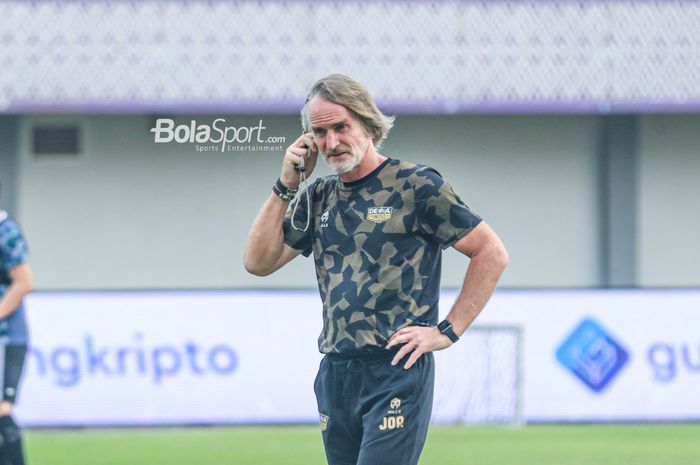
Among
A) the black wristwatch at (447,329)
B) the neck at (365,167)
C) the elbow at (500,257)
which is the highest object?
the neck at (365,167)

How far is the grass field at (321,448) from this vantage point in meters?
10.5

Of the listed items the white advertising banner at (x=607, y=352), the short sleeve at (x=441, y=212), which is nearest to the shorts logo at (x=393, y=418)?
the short sleeve at (x=441, y=212)

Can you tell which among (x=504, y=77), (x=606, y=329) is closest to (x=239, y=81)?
(x=504, y=77)

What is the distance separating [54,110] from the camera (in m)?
17.8

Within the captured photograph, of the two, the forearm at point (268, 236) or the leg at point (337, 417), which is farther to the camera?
the forearm at point (268, 236)

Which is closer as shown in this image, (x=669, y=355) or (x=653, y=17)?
(x=669, y=355)

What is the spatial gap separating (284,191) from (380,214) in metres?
0.41

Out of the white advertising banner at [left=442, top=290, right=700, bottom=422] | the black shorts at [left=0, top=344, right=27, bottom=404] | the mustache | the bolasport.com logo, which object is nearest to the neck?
the mustache

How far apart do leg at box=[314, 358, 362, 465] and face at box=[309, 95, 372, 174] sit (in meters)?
0.74

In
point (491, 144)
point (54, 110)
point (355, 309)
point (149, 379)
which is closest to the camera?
point (355, 309)

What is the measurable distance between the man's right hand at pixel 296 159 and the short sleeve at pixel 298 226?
0.37 ft

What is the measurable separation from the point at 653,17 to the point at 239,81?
18.0 feet

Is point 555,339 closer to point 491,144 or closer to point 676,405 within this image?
point 676,405

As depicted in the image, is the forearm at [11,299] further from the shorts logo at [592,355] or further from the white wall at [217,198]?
the white wall at [217,198]
